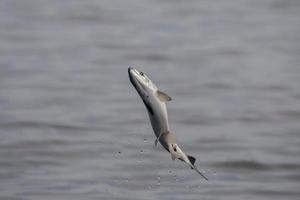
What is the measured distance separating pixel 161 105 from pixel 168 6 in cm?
954

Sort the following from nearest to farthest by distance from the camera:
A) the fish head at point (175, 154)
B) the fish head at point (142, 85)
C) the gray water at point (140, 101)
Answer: the fish head at point (142, 85) < the fish head at point (175, 154) < the gray water at point (140, 101)

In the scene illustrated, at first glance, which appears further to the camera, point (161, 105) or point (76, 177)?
point (76, 177)

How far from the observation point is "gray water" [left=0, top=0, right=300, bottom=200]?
8117mm

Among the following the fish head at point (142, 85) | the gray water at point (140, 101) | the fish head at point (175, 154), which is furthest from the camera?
the gray water at point (140, 101)

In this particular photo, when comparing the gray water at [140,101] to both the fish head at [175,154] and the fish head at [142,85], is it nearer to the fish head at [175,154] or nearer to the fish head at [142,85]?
the fish head at [175,154]

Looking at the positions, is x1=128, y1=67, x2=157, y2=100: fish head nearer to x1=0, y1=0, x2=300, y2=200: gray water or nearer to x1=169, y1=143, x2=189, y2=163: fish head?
x1=169, y1=143, x2=189, y2=163: fish head

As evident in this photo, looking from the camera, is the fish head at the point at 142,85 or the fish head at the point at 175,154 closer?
the fish head at the point at 142,85

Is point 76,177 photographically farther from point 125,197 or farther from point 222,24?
point 222,24

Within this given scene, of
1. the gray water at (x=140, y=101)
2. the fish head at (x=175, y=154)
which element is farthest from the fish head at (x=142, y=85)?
the gray water at (x=140, y=101)

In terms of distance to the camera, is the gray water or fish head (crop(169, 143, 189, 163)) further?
the gray water

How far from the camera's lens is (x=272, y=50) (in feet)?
41.1

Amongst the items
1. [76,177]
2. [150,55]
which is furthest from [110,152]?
[150,55]

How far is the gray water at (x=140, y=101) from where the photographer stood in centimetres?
812

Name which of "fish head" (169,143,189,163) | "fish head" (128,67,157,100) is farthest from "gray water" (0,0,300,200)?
"fish head" (128,67,157,100)
